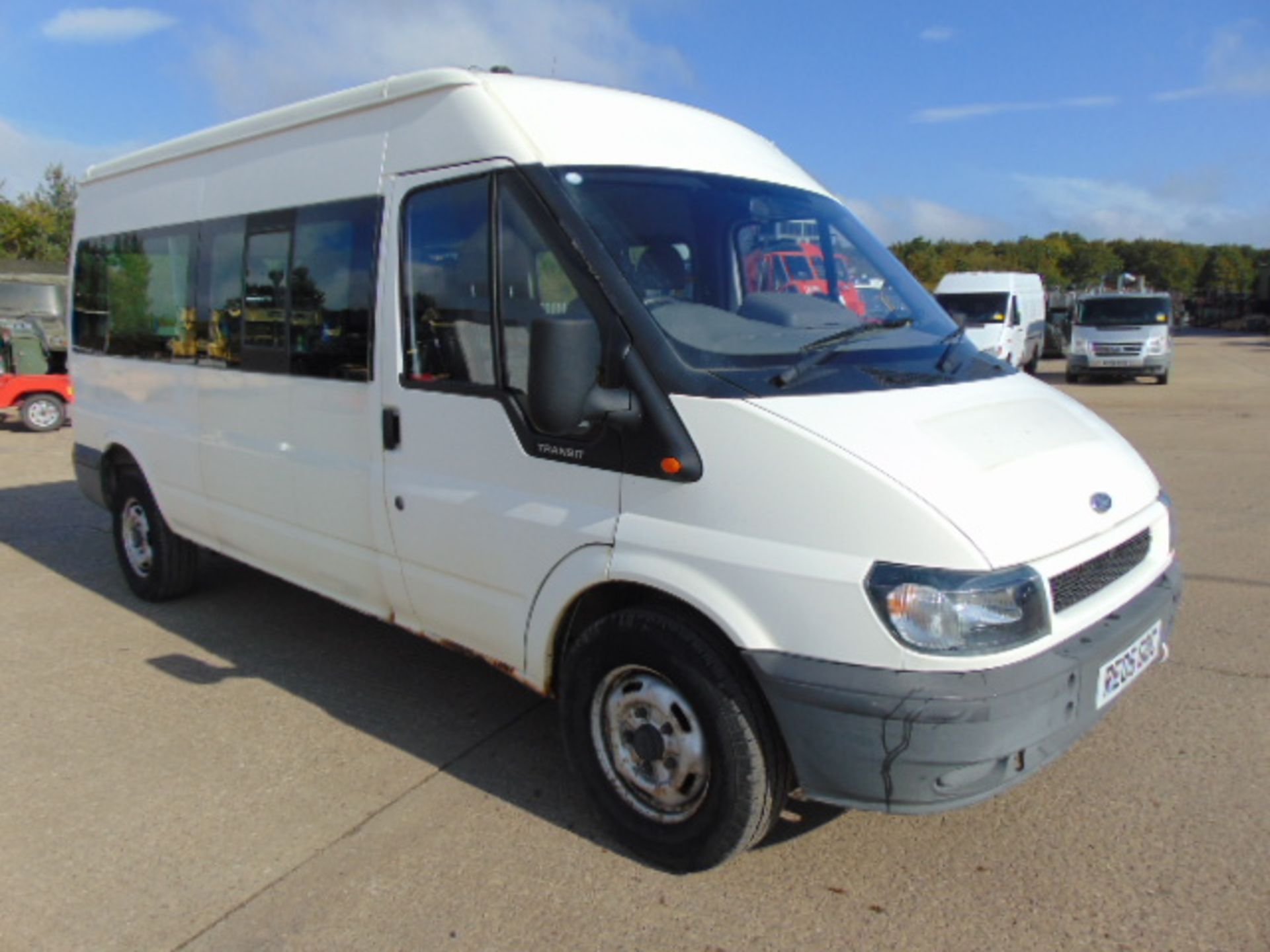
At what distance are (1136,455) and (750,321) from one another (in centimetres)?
158

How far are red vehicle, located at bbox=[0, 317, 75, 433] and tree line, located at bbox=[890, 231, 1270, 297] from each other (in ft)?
118

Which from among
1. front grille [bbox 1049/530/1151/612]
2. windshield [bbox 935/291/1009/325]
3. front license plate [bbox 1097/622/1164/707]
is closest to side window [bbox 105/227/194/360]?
front grille [bbox 1049/530/1151/612]

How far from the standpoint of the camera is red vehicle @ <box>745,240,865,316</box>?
3.61m

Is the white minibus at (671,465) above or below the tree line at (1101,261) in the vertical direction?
below

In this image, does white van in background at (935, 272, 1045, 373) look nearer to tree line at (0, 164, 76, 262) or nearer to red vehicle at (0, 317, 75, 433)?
red vehicle at (0, 317, 75, 433)

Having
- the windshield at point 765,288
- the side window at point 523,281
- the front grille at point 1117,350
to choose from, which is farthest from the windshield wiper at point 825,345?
the front grille at point 1117,350

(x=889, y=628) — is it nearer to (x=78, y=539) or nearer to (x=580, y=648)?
(x=580, y=648)

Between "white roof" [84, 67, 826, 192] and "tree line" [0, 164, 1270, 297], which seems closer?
"white roof" [84, 67, 826, 192]

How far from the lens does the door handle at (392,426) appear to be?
384cm

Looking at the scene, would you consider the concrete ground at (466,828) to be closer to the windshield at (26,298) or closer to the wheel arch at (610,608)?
the wheel arch at (610,608)

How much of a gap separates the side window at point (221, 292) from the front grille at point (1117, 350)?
20208 mm

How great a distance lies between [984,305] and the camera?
72.9ft

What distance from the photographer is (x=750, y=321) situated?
3295 millimetres

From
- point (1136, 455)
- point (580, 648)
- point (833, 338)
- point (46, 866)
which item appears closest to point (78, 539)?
point (46, 866)
